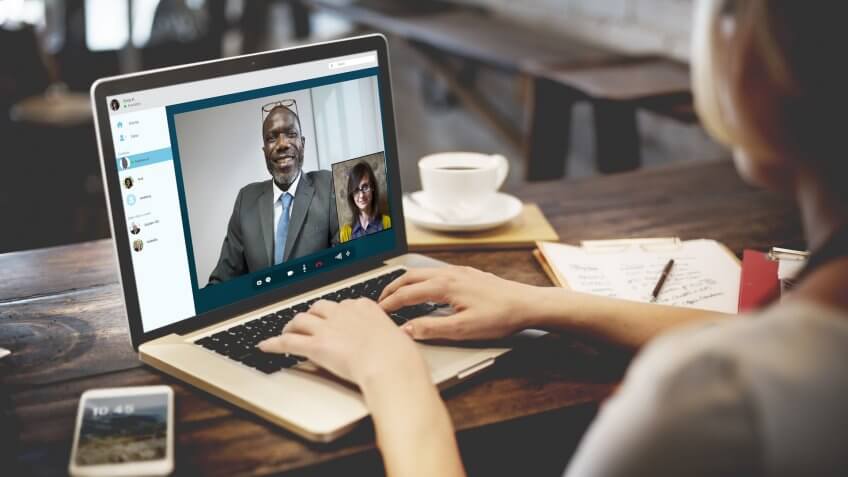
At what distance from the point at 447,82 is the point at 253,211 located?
99.3 inches

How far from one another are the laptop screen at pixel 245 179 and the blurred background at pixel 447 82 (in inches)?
36.7

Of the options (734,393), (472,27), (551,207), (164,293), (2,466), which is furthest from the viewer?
(472,27)

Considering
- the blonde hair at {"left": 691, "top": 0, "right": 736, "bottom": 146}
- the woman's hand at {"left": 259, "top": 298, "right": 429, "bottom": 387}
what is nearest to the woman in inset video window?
the woman's hand at {"left": 259, "top": 298, "right": 429, "bottom": 387}

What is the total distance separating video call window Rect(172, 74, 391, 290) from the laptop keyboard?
6 centimetres

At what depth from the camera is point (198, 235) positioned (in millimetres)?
969

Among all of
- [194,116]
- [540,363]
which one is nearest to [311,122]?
[194,116]

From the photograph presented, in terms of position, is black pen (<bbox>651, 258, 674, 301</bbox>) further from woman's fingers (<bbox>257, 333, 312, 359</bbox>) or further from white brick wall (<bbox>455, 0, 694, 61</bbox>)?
white brick wall (<bbox>455, 0, 694, 61</bbox>)

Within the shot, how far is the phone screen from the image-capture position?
30.0 inches

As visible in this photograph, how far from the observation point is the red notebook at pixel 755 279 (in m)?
1.08

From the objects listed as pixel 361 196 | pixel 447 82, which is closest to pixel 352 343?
pixel 361 196

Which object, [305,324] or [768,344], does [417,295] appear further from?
[768,344]

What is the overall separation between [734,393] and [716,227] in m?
0.98

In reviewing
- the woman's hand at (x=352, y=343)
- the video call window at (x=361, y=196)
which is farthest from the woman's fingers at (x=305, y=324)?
the video call window at (x=361, y=196)

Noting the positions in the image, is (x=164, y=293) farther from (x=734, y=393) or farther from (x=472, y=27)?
(x=472, y=27)
